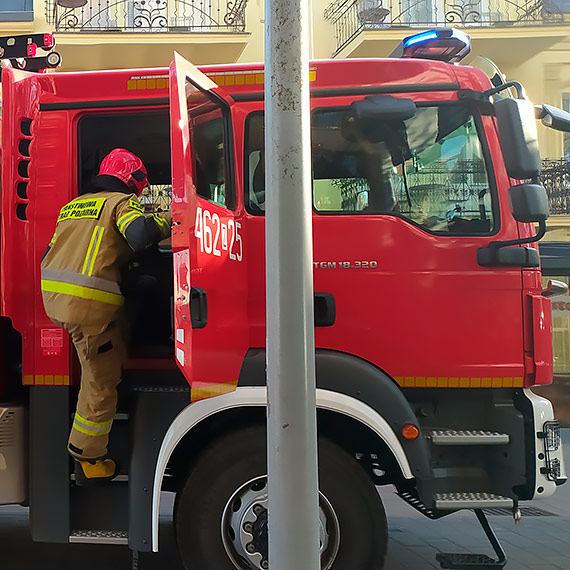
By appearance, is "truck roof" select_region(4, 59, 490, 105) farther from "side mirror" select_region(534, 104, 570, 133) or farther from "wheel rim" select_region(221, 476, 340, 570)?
"wheel rim" select_region(221, 476, 340, 570)

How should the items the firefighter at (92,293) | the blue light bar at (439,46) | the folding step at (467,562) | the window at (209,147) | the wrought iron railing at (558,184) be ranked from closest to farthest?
1. the window at (209,147)
2. the firefighter at (92,293)
3. the folding step at (467,562)
4. the blue light bar at (439,46)
5. the wrought iron railing at (558,184)

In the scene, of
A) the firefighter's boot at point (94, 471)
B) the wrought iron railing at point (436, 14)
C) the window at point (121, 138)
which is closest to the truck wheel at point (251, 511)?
the firefighter's boot at point (94, 471)

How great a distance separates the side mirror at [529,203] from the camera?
376 cm

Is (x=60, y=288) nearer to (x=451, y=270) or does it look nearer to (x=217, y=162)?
(x=217, y=162)

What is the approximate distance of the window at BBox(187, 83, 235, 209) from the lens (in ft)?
12.0

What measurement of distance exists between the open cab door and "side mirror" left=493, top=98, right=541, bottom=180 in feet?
4.51

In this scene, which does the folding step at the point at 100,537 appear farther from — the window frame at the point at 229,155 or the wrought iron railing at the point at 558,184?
the wrought iron railing at the point at 558,184

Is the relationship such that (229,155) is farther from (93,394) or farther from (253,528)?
(253,528)

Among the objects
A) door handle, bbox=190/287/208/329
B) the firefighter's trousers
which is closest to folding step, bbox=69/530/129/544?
the firefighter's trousers

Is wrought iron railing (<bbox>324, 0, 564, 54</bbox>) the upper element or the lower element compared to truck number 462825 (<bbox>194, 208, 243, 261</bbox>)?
upper

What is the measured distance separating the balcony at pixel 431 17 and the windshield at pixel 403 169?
8476 millimetres

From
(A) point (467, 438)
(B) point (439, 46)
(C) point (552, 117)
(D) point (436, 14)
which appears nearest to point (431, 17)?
(D) point (436, 14)

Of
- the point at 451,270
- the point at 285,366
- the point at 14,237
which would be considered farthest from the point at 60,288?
the point at 451,270

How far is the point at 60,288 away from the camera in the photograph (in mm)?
3895
